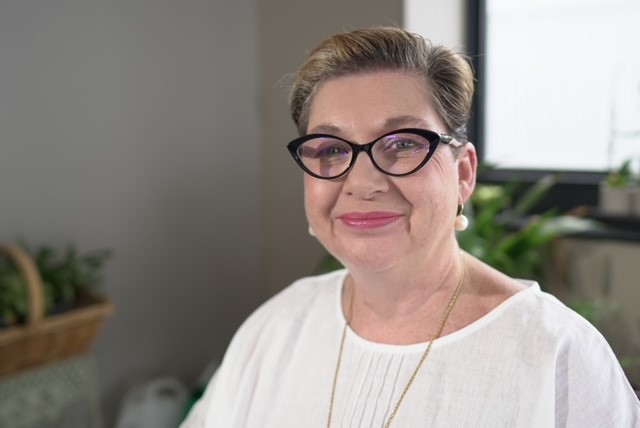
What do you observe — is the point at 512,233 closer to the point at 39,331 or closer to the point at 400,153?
the point at 400,153

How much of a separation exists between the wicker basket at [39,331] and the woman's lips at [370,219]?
1.01 m

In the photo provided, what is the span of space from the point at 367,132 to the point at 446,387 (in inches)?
15.5

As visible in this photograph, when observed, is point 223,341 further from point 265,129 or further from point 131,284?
point 265,129

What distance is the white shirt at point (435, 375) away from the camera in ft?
2.89

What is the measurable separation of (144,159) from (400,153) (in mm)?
1485

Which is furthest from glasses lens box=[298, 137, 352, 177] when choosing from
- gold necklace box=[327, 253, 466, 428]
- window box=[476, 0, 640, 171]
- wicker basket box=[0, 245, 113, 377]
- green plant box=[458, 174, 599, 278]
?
window box=[476, 0, 640, 171]

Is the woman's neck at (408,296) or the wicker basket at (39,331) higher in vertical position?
the woman's neck at (408,296)

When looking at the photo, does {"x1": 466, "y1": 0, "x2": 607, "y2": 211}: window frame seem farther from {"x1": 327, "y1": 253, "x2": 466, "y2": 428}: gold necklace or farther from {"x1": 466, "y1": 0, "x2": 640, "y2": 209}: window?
{"x1": 327, "y1": 253, "x2": 466, "y2": 428}: gold necklace

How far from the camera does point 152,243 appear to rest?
2303mm

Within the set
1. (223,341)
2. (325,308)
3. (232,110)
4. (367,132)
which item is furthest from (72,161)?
(367,132)

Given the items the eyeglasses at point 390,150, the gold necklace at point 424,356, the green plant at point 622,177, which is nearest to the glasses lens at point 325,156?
the eyeglasses at point 390,150

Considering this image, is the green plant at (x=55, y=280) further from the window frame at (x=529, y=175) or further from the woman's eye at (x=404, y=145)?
the window frame at (x=529, y=175)

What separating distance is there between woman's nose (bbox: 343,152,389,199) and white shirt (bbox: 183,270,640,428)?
255mm

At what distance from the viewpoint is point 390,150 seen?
940 millimetres
